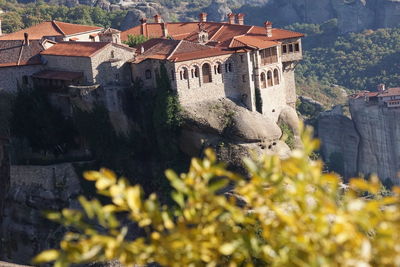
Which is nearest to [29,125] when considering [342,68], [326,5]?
[342,68]

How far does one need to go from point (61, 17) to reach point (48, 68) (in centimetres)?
4576

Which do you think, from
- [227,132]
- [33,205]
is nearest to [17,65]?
[33,205]

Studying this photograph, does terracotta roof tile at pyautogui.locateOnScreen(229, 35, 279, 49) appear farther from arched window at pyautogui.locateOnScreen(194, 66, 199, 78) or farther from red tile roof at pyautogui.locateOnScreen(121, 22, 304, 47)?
arched window at pyautogui.locateOnScreen(194, 66, 199, 78)

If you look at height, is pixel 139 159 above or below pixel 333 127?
above

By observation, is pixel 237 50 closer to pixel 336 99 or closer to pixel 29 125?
pixel 29 125

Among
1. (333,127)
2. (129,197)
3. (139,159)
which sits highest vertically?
(129,197)

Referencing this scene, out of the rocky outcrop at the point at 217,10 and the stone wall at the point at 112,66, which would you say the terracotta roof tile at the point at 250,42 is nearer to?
the stone wall at the point at 112,66

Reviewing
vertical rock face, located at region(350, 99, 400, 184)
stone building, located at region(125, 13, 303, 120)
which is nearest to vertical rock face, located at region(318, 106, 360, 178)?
vertical rock face, located at region(350, 99, 400, 184)

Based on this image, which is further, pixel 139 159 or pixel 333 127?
pixel 333 127

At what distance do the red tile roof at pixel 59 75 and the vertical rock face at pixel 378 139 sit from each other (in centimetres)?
4137

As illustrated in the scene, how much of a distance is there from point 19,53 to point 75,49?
366 cm

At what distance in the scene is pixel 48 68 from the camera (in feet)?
139

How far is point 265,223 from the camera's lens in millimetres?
8250

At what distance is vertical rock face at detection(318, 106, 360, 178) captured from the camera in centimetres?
8125
